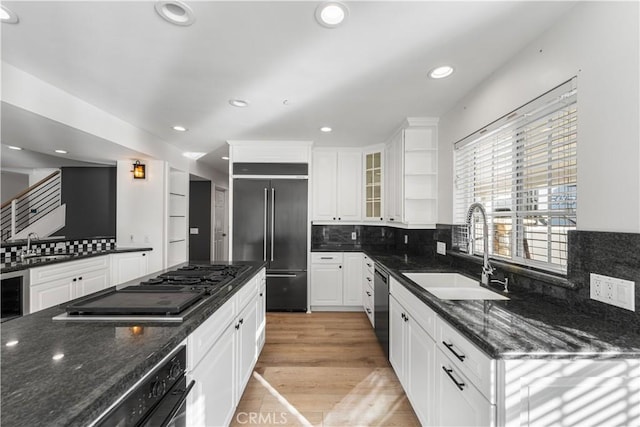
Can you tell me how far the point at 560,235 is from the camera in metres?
1.47

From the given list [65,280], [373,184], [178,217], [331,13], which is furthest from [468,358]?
[178,217]

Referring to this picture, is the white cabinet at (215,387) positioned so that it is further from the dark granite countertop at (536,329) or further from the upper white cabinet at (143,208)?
the upper white cabinet at (143,208)

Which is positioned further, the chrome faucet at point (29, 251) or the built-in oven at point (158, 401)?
the chrome faucet at point (29, 251)

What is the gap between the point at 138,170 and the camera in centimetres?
371

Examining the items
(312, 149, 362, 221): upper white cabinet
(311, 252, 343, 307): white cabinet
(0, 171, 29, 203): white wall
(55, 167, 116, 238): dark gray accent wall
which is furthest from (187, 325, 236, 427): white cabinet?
(0, 171, 29, 203): white wall

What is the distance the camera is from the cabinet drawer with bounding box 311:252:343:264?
3758mm

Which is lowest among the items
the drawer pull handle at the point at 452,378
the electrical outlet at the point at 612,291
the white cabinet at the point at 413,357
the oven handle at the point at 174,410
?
the white cabinet at the point at 413,357

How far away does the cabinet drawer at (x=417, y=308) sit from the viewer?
1.43 m

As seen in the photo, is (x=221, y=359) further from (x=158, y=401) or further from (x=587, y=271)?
(x=587, y=271)

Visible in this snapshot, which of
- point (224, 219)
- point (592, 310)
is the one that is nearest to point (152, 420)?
point (592, 310)

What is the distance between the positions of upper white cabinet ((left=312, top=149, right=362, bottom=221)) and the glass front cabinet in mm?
110

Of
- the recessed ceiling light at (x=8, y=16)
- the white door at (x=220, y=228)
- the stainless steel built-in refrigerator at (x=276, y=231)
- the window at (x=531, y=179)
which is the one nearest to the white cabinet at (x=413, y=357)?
the window at (x=531, y=179)

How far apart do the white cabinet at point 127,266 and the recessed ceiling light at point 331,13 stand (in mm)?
3729

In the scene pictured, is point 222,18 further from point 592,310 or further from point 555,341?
point 592,310
